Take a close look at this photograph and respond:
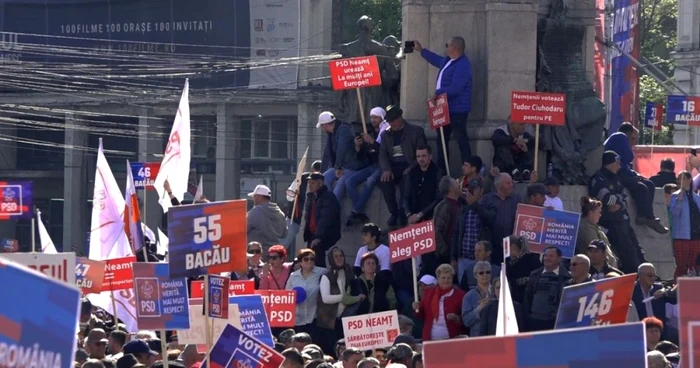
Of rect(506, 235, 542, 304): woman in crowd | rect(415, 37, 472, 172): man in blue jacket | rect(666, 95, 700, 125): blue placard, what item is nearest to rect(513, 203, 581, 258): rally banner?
rect(506, 235, 542, 304): woman in crowd

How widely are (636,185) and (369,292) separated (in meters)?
3.82

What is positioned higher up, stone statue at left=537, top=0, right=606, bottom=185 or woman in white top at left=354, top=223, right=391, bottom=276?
stone statue at left=537, top=0, right=606, bottom=185

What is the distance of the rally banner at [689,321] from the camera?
668 cm

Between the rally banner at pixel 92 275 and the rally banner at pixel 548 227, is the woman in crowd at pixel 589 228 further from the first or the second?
the rally banner at pixel 92 275

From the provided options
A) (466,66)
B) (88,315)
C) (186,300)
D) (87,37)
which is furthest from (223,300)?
(87,37)

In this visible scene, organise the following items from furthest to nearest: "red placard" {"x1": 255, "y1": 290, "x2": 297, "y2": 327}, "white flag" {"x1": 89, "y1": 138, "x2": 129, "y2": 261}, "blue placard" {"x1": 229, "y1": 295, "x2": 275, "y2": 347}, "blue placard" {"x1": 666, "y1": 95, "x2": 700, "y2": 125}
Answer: "blue placard" {"x1": 666, "y1": 95, "x2": 700, "y2": 125}
"white flag" {"x1": 89, "y1": 138, "x2": 129, "y2": 261}
"red placard" {"x1": 255, "y1": 290, "x2": 297, "y2": 327}
"blue placard" {"x1": 229, "y1": 295, "x2": 275, "y2": 347}

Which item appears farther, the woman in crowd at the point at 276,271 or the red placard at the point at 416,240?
the woman in crowd at the point at 276,271

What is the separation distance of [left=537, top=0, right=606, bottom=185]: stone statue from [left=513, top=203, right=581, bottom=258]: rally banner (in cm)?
307

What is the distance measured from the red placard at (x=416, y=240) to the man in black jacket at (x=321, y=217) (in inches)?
103

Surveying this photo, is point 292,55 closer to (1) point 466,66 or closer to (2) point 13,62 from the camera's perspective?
(2) point 13,62

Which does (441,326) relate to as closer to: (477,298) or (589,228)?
(477,298)

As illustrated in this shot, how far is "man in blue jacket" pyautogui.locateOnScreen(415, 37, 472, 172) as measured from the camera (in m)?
17.7

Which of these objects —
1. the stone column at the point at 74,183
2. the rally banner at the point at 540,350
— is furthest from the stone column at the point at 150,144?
the rally banner at the point at 540,350

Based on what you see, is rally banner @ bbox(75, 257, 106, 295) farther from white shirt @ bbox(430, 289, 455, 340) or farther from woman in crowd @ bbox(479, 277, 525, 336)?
woman in crowd @ bbox(479, 277, 525, 336)
